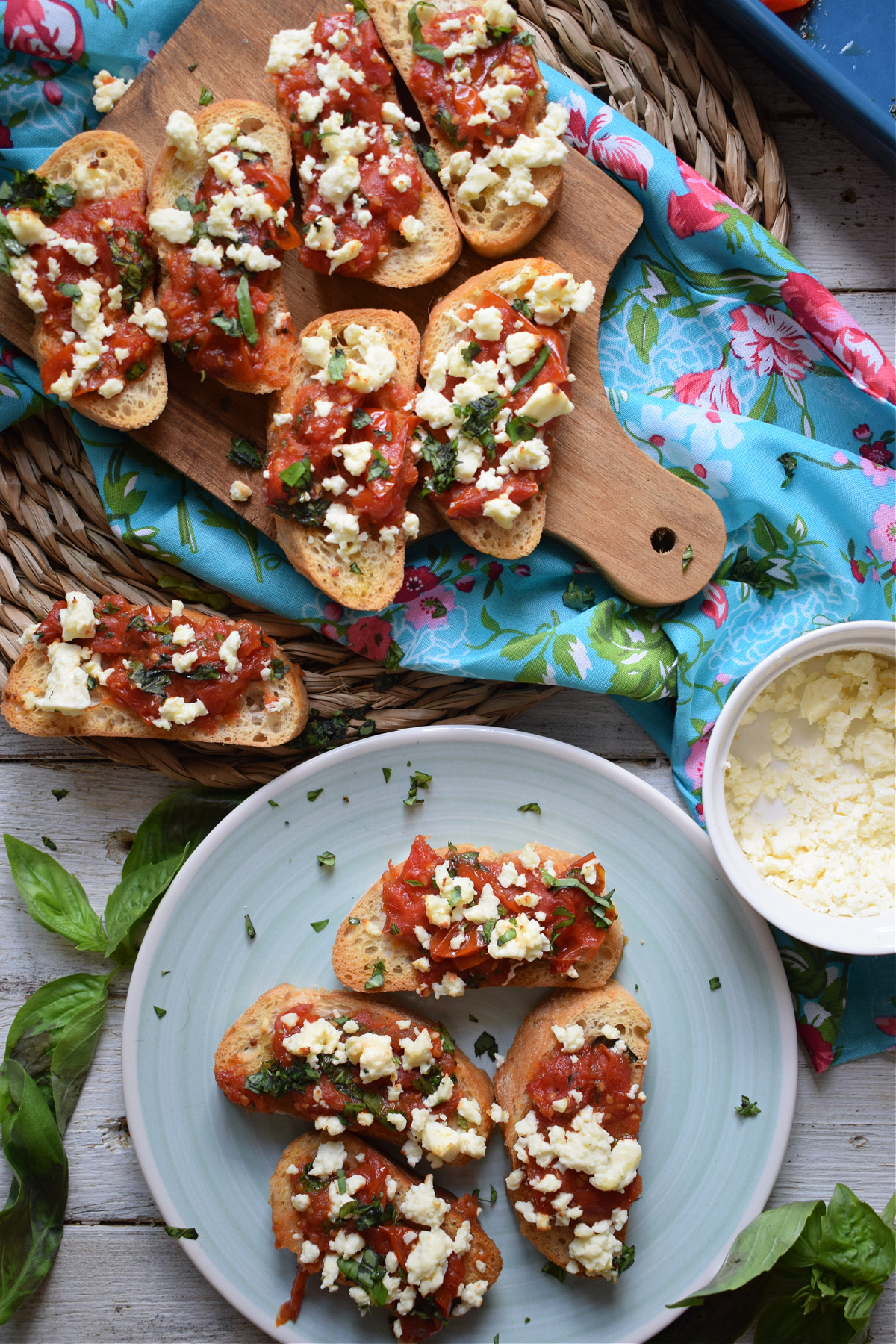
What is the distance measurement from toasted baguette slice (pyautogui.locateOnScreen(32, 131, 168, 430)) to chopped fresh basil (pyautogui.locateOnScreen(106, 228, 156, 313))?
33 millimetres

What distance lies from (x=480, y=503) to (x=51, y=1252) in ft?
8.52

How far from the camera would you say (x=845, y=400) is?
3080 millimetres

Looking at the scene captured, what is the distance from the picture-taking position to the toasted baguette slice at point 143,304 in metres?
2.74

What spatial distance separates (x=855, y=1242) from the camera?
279 centimetres

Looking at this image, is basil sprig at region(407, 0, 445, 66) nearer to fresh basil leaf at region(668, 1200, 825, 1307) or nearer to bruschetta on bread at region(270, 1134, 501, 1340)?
bruschetta on bread at region(270, 1134, 501, 1340)

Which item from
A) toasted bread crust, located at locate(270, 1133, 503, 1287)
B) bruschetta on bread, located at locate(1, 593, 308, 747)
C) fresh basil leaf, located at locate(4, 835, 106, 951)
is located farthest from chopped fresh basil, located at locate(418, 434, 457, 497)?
toasted bread crust, located at locate(270, 1133, 503, 1287)

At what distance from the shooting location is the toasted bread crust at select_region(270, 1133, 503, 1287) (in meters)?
2.79

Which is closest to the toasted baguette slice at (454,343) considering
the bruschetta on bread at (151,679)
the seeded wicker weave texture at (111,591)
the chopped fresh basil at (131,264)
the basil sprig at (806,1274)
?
the seeded wicker weave texture at (111,591)

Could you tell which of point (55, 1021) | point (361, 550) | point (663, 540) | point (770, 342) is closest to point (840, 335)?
point (770, 342)

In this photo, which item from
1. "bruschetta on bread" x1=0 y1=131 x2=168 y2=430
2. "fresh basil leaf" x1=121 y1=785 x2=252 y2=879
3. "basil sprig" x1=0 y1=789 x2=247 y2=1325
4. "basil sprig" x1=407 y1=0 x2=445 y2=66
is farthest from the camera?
"fresh basil leaf" x1=121 y1=785 x2=252 y2=879

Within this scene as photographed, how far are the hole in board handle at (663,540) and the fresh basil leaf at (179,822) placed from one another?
57.8 inches

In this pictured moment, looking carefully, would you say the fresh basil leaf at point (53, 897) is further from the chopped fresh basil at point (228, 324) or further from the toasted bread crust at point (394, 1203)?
the chopped fresh basil at point (228, 324)

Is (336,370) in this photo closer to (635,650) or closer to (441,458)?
(441,458)

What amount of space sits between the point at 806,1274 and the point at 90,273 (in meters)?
3.50
